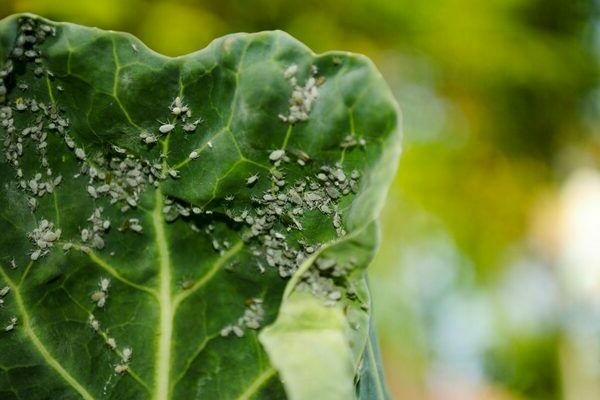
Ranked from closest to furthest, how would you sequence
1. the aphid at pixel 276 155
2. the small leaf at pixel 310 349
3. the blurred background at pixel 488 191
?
the small leaf at pixel 310 349
the aphid at pixel 276 155
the blurred background at pixel 488 191

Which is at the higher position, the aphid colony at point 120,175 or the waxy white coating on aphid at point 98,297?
the aphid colony at point 120,175

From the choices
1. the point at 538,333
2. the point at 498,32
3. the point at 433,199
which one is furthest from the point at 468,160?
the point at 538,333

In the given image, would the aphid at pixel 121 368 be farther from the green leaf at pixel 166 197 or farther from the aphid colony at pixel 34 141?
the aphid colony at pixel 34 141

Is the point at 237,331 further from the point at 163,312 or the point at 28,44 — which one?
the point at 28,44

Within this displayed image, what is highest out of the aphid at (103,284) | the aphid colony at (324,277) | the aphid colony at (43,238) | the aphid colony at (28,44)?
the aphid colony at (28,44)

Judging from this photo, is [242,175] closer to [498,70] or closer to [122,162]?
[122,162]

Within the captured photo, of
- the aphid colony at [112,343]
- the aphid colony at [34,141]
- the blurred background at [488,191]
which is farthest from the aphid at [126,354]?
the blurred background at [488,191]

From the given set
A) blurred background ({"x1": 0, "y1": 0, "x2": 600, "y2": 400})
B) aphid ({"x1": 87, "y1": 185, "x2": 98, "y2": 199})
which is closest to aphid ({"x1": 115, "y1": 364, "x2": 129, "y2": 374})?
aphid ({"x1": 87, "y1": 185, "x2": 98, "y2": 199})
